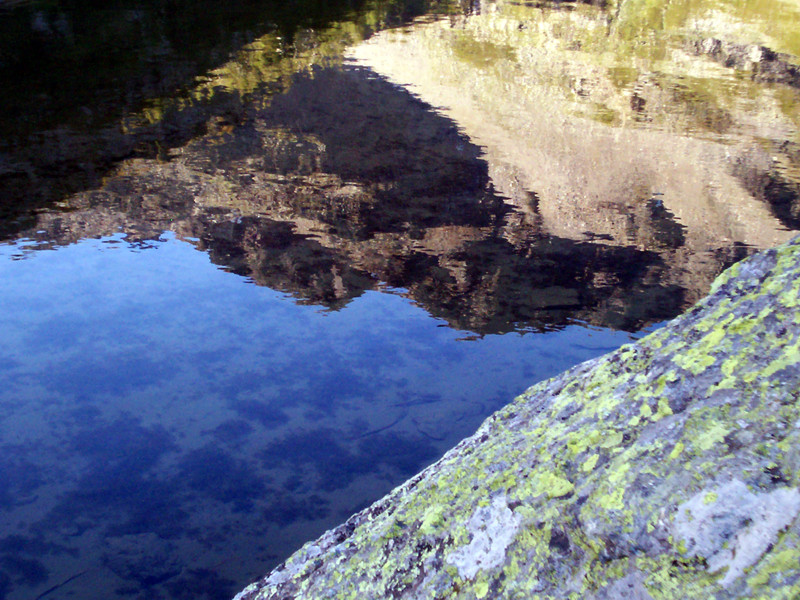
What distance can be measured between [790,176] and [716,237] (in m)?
2.51

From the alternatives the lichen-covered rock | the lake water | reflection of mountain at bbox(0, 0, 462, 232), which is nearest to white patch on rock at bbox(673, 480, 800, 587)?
the lichen-covered rock

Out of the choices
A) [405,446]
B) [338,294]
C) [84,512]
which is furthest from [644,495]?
[338,294]

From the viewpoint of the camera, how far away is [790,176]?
7535 millimetres

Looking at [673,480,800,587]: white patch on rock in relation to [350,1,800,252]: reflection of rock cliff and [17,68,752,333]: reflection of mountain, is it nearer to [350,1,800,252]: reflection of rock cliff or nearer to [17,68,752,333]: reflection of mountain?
[17,68,752,333]: reflection of mountain

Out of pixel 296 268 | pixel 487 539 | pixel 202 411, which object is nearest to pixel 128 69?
pixel 296 268

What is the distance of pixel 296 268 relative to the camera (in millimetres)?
5102

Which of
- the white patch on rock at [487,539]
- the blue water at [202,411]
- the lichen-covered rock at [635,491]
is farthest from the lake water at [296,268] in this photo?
the white patch on rock at [487,539]

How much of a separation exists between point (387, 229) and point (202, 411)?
9.17ft

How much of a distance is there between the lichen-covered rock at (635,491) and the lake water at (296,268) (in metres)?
1.41

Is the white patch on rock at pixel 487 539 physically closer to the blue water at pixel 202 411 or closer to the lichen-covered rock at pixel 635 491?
the lichen-covered rock at pixel 635 491

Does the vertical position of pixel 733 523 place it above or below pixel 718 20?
above

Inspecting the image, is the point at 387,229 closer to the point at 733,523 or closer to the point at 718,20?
the point at 733,523

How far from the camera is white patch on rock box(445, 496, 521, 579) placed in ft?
4.60

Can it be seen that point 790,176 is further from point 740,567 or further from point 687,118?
point 740,567
